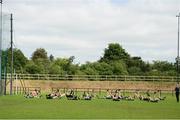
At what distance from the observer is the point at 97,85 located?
85.1m

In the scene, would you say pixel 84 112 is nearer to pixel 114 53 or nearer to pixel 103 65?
pixel 103 65

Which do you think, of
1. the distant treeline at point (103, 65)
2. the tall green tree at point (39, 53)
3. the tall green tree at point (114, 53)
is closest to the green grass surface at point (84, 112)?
the distant treeline at point (103, 65)

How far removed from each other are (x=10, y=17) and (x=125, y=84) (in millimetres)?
28335

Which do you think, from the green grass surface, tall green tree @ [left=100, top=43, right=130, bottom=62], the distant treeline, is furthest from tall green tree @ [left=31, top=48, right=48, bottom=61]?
the green grass surface

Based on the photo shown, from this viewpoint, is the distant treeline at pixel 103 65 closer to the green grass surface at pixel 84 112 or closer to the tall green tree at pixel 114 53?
the tall green tree at pixel 114 53

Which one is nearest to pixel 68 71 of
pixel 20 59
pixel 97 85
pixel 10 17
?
pixel 20 59

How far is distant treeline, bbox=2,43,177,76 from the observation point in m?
101

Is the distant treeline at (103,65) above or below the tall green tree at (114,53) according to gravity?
below

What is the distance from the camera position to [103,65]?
10719cm

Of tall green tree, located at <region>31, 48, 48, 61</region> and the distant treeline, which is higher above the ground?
tall green tree, located at <region>31, 48, 48, 61</region>

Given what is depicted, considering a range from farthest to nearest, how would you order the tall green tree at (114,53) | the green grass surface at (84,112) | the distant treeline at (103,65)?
the tall green tree at (114,53)
the distant treeline at (103,65)
the green grass surface at (84,112)

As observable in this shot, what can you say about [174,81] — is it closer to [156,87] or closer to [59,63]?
[156,87]

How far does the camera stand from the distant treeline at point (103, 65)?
101 m

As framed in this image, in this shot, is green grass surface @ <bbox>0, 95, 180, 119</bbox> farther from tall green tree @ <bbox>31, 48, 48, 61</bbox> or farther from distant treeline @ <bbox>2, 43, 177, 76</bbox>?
tall green tree @ <bbox>31, 48, 48, 61</bbox>
